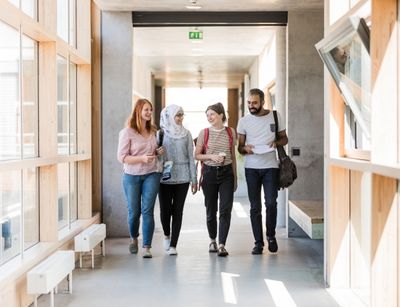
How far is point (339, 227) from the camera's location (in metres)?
5.22

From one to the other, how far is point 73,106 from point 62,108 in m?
0.59

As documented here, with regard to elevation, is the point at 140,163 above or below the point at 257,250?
above

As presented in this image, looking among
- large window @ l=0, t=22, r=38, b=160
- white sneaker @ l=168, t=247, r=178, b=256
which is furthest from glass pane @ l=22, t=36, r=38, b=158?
white sneaker @ l=168, t=247, r=178, b=256

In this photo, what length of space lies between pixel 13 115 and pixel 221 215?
102 inches

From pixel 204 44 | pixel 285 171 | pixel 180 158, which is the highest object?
pixel 204 44

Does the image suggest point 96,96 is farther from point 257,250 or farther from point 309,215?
point 309,215

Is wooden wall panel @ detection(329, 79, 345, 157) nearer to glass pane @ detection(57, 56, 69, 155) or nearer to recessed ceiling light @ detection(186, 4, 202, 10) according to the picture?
glass pane @ detection(57, 56, 69, 155)

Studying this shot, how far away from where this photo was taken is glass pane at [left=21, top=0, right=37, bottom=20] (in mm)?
5172

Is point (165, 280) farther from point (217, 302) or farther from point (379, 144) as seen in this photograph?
point (379, 144)

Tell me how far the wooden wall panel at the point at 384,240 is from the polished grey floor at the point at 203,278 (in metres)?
1.02

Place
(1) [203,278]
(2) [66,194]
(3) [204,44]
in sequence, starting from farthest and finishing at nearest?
(3) [204,44] → (2) [66,194] → (1) [203,278]

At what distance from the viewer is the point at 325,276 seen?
17.9 feet

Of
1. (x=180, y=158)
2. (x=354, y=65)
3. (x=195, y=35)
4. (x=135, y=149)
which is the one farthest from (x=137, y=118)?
(x=195, y=35)

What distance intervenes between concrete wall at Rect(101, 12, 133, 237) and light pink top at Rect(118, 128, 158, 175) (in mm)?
1594
